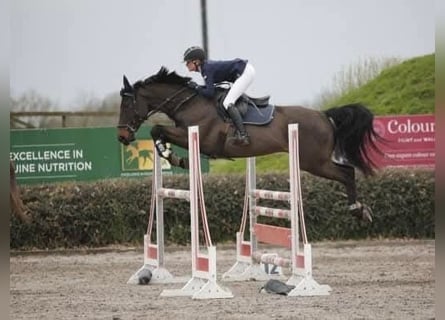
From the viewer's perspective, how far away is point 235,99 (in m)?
6.55

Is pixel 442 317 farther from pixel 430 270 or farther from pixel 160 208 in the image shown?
pixel 430 270

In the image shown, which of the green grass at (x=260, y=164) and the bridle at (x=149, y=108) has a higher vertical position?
the bridle at (x=149, y=108)

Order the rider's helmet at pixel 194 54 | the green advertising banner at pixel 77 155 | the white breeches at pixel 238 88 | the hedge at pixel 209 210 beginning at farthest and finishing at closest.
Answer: the green advertising banner at pixel 77 155
the hedge at pixel 209 210
the white breeches at pixel 238 88
the rider's helmet at pixel 194 54

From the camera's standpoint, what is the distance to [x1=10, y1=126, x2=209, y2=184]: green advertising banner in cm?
1034

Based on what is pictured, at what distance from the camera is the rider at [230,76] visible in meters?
6.39

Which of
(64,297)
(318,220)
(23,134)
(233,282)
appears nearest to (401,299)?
(233,282)

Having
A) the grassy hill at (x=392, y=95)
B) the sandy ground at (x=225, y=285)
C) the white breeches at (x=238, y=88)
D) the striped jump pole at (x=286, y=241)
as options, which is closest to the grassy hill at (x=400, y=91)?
the grassy hill at (x=392, y=95)

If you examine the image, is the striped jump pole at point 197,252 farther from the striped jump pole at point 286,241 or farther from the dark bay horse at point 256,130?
the dark bay horse at point 256,130

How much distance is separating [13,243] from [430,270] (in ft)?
14.8

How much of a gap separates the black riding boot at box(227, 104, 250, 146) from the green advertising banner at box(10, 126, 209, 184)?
417 centimetres

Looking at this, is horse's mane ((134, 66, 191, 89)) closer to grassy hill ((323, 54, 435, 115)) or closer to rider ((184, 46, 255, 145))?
rider ((184, 46, 255, 145))

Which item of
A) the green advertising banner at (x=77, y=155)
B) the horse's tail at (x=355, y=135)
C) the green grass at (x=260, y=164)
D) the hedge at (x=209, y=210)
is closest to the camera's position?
the horse's tail at (x=355, y=135)

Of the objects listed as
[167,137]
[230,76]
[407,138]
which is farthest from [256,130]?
[407,138]

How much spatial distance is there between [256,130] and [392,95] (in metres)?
6.49
